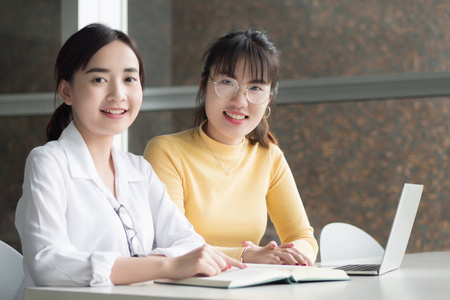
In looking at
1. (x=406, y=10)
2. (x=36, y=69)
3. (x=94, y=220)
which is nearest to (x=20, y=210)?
(x=94, y=220)

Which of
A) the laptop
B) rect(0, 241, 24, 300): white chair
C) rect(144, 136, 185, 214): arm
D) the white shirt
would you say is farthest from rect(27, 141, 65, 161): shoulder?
the laptop

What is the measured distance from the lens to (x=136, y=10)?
4035 millimetres

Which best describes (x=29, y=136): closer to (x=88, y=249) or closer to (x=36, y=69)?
(x=36, y=69)

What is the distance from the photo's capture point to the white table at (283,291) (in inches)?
41.9

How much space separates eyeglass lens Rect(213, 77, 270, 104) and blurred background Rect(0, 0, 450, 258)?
1437mm

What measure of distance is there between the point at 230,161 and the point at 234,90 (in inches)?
10.1

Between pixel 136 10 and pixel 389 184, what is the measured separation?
6.24ft

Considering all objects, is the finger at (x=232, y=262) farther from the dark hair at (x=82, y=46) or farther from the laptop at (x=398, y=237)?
the dark hair at (x=82, y=46)

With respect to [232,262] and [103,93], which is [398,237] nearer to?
[232,262]

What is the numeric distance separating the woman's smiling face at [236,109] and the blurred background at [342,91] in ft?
4.67

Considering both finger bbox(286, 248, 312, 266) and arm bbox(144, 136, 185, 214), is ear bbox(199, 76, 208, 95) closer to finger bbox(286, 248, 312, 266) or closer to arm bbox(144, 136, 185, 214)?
arm bbox(144, 136, 185, 214)

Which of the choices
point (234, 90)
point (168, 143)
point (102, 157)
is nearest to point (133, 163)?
point (102, 157)

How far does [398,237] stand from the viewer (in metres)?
1.60

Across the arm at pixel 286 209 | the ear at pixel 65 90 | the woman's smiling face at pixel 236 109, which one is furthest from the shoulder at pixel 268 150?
the ear at pixel 65 90
